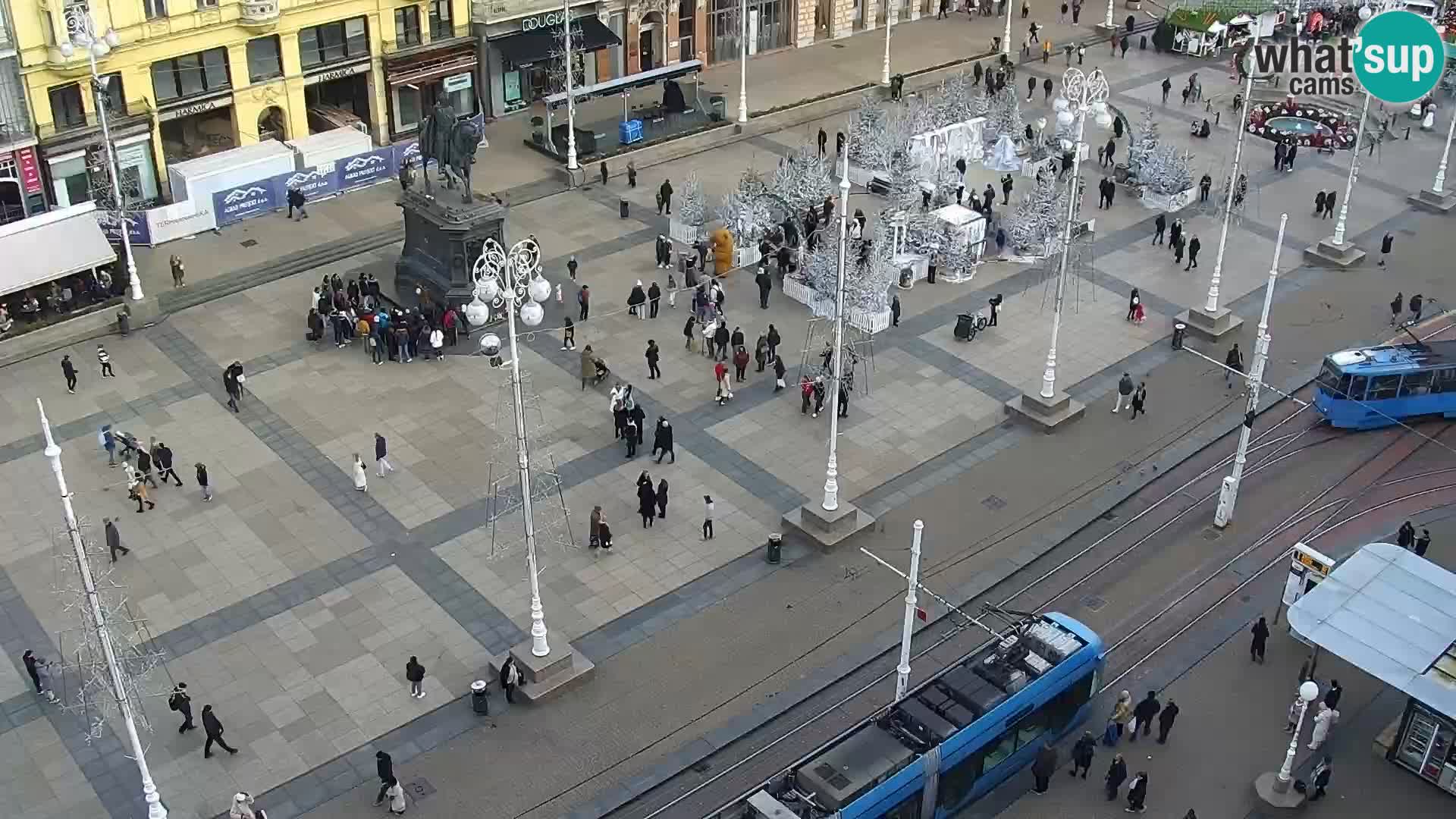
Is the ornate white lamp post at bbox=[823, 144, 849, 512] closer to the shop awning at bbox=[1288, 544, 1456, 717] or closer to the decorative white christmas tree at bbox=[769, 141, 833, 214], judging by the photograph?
the shop awning at bbox=[1288, 544, 1456, 717]

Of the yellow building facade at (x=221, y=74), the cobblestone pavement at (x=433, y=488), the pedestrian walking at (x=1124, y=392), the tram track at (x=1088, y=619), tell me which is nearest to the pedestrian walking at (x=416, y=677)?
the cobblestone pavement at (x=433, y=488)

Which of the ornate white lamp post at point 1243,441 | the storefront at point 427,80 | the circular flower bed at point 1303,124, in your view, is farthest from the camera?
the circular flower bed at point 1303,124

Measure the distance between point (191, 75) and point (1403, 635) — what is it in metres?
44.3

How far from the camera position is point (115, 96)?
169 ft

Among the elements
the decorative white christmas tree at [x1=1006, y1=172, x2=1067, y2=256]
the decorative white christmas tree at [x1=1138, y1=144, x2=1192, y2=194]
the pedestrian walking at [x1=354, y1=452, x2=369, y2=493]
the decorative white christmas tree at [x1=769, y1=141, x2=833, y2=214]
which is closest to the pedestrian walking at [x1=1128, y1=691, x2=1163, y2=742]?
the pedestrian walking at [x1=354, y1=452, x2=369, y2=493]

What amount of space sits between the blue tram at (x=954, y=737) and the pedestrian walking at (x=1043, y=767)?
388mm

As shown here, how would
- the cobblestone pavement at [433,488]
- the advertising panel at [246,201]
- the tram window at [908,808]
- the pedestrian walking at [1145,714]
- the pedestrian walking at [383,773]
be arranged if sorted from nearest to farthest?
the tram window at [908,808], the pedestrian walking at [383,773], the pedestrian walking at [1145,714], the cobblestone pavement at [433,488], the advertising panel at [246,201]

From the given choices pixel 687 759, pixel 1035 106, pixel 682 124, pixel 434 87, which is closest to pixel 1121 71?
pixel 1035 106

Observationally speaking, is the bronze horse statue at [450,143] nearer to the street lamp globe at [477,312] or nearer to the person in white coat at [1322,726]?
the street lamp globe at [477,312]

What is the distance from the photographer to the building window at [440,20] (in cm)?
5906

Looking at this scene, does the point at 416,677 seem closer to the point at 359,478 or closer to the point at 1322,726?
the point at 359,478

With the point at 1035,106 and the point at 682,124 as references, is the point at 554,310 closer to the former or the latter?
the point at 682,124

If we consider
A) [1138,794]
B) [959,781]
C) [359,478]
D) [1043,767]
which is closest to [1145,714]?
[1138,794]

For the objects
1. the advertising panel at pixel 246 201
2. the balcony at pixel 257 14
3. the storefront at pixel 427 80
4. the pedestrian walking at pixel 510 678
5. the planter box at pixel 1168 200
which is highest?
the balcony at pixel 257 14
